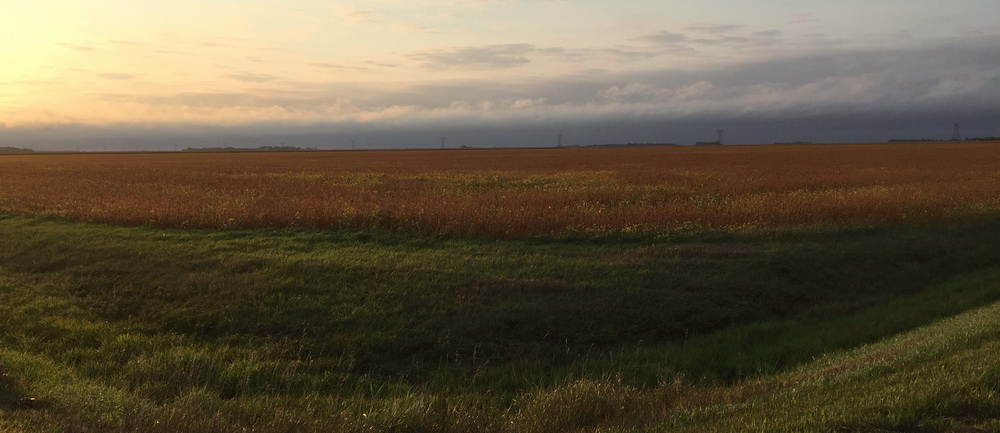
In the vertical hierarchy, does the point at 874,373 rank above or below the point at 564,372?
above

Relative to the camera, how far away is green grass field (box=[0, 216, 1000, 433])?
676cm

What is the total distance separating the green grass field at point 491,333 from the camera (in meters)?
6.76

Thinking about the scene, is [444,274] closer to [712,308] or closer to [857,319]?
[712,308]

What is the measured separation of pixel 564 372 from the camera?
Result: 9.54 meters

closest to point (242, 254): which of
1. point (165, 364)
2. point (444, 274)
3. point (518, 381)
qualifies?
point (444, 274)

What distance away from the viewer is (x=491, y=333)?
1070 centimetres

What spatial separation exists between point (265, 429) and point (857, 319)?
1002 centimetres

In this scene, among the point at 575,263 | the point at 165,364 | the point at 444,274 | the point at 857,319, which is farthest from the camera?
the point at 575,263

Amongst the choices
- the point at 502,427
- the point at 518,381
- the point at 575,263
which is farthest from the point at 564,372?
the point at 575,263

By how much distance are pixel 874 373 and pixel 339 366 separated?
640 centimetres

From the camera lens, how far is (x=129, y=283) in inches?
499

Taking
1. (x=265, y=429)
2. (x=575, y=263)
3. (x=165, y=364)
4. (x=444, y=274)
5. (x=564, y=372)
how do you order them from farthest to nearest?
(x=575, y=263)
(x=444, y=274)
(x=564, y=372)
(x=165, y=364)
(x=265, y=429)

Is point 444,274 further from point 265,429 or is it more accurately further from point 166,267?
point 265,429

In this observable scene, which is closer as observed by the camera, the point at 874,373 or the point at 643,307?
the point at 874,373
